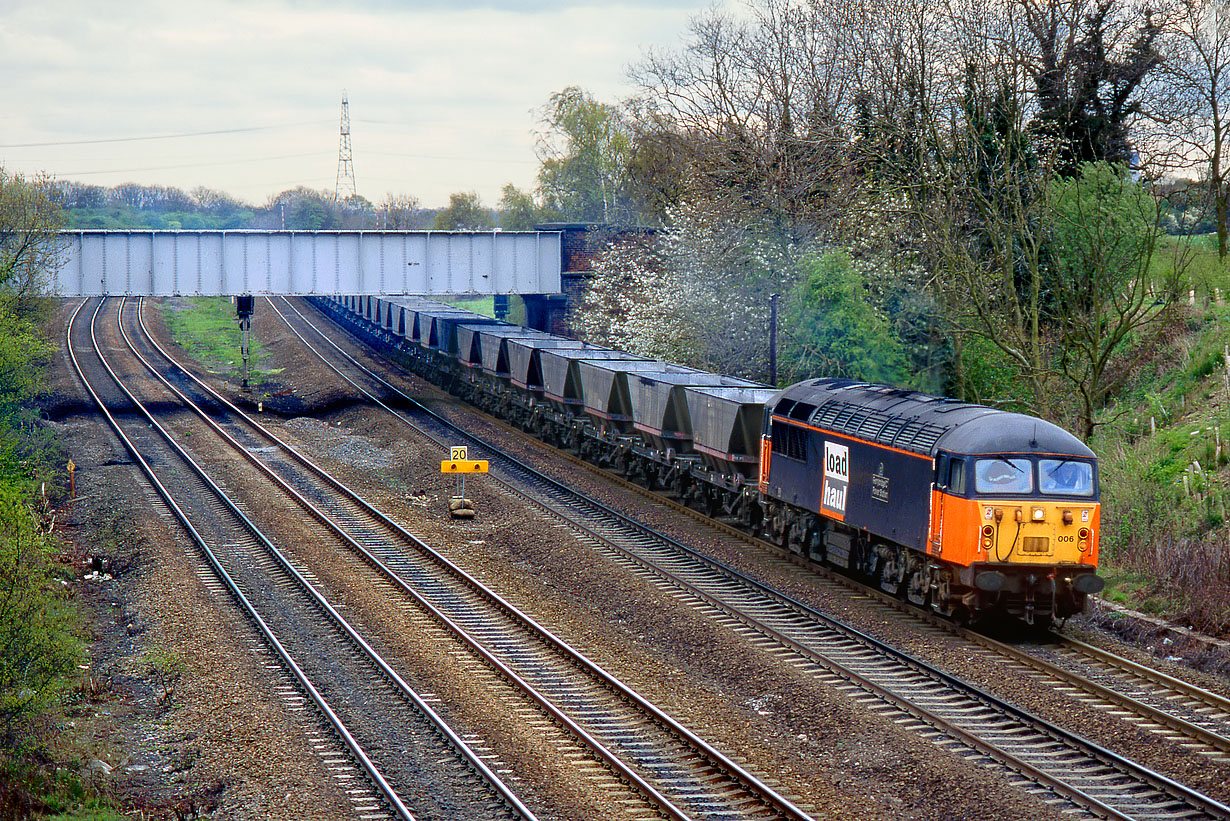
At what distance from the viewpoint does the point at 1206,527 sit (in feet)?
70.3

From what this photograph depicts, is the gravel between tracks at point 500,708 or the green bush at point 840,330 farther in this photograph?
the green bush at point 840,330

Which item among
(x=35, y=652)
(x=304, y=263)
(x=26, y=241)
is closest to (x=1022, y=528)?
(x=35, y=652)

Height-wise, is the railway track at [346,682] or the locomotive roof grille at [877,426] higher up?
the locomotive roof grille at [877,426]

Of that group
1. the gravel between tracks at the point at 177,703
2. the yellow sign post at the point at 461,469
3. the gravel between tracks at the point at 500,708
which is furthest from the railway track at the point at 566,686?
the gravel between tracks at the point at 177,703

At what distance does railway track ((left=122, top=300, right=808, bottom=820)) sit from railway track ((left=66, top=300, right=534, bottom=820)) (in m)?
1.31

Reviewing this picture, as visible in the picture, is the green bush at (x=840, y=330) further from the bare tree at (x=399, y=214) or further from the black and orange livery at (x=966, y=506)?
the bare tree at (x=399, y=214)

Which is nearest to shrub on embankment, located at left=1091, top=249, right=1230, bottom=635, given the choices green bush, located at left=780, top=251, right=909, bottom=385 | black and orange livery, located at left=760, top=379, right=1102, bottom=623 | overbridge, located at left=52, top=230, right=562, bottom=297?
black and orange livery, located at left=760, top=379, right=1102, bottom=623

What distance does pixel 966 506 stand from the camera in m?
16.6

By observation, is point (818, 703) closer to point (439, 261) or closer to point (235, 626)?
point (235, 626)

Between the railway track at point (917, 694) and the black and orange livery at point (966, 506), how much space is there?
5.71ft

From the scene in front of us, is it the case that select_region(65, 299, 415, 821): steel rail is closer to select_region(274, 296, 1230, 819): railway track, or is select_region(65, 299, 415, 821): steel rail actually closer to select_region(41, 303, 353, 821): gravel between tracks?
select_region(41, 303, 353, 821): gravel between tracks

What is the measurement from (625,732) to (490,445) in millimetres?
24008

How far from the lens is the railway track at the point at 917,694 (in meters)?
11.6

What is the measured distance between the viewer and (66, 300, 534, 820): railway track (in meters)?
12.2
